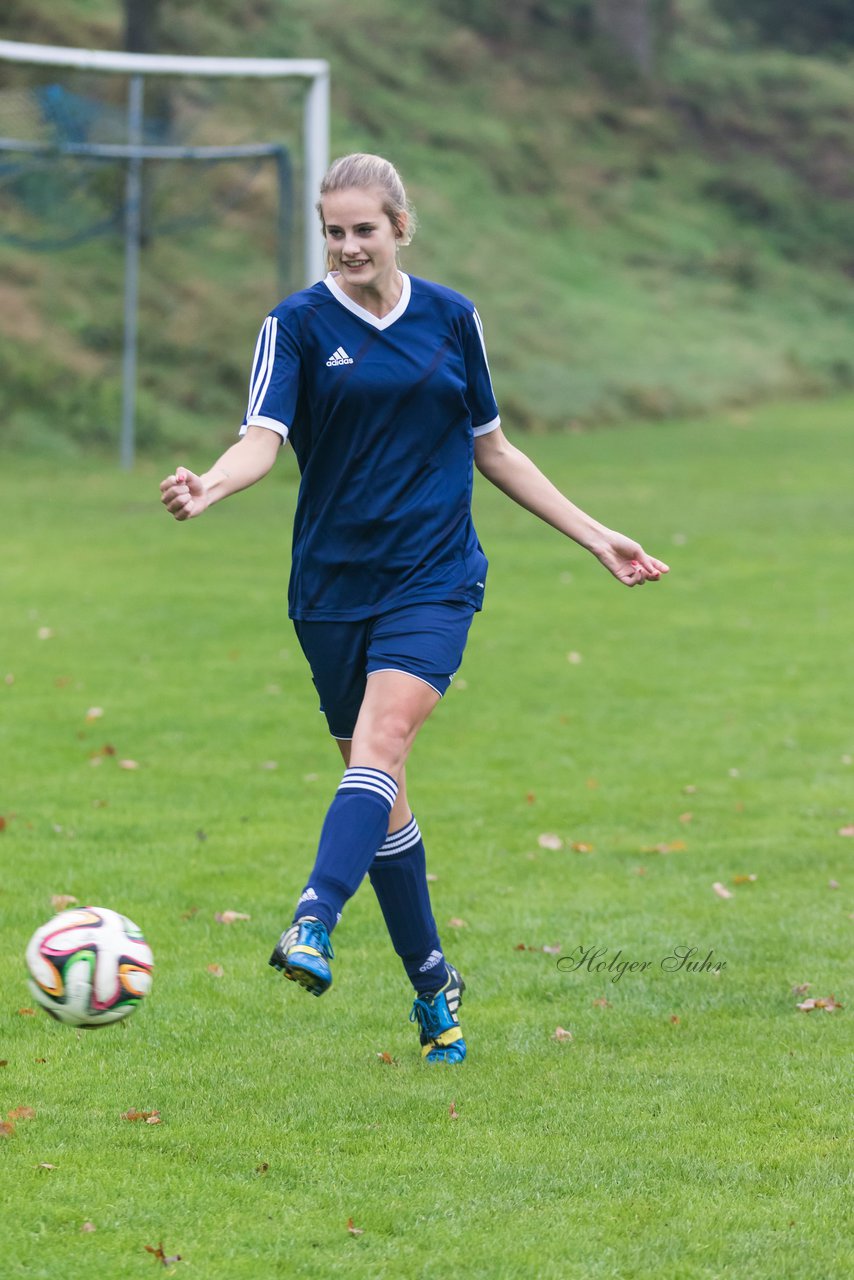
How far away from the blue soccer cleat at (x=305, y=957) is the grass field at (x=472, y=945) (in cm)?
52

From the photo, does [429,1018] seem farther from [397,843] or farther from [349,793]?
[349,793]

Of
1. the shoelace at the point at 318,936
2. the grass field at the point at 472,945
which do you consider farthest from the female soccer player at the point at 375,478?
the grass field at the point at 472,945

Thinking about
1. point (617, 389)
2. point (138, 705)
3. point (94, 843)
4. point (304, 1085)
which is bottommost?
point (617, 389)

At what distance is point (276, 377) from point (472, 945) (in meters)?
2.52

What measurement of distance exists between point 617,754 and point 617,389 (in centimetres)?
2117

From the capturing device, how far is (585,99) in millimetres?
41906

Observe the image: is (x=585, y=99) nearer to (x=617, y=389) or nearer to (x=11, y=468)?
(x=617, y=389)

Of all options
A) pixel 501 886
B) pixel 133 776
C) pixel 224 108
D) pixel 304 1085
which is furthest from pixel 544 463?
pixel 304 1085

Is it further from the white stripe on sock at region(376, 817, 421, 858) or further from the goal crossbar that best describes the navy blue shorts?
the goal crossbar

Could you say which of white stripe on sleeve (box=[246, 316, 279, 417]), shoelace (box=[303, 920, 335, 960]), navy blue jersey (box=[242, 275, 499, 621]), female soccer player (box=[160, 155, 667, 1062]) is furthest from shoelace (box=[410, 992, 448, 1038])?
white stripe on sleeve (box=[246, 316, 279, 417])

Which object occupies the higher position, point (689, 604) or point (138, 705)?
point (138, 705)

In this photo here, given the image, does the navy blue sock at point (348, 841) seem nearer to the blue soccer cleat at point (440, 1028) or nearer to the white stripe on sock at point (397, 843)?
the white stripe on sock at point (397, 843)

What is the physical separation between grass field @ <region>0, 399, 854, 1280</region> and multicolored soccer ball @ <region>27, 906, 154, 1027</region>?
38 cm

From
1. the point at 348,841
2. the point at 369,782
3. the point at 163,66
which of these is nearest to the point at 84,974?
the point at 348,841
